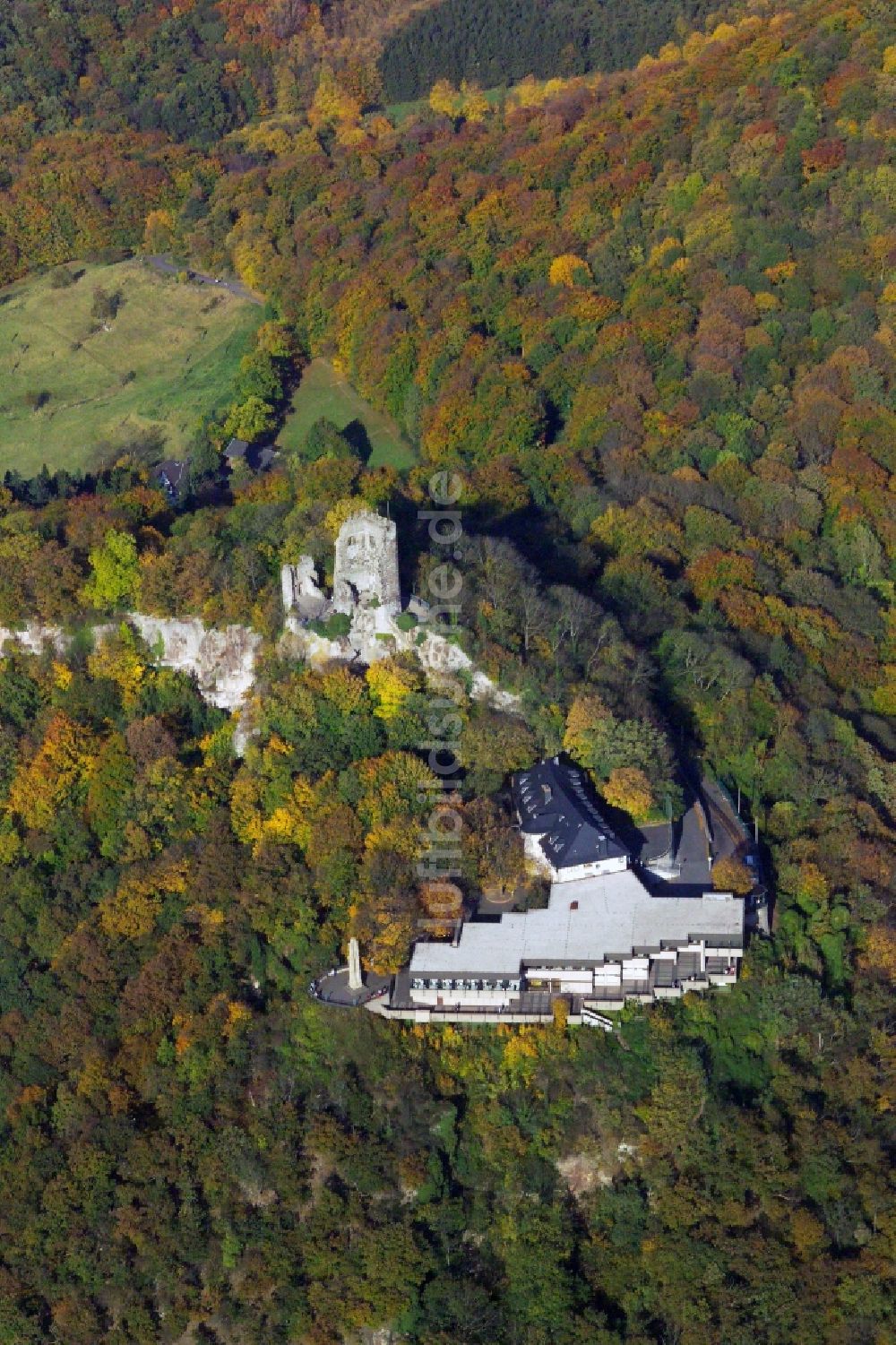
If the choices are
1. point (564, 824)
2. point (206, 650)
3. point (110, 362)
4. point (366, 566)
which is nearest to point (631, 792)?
point (564, 824)

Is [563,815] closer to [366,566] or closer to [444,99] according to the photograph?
[366,566]

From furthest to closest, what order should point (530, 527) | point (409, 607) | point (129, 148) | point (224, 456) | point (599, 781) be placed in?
point (129, 148)
point (224, 456)
point (530, 527)
point (409, 607)
point (599, 781)

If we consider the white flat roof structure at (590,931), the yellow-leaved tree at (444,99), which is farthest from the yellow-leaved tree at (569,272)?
the white flat roof structure at (590,931)

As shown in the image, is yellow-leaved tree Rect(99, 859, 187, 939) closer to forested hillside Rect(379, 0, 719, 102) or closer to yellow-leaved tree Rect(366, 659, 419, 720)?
yellow-leaved tree Rect(366, 659, 419, 720)

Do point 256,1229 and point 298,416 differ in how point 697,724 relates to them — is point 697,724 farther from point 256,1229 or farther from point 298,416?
point 298,416

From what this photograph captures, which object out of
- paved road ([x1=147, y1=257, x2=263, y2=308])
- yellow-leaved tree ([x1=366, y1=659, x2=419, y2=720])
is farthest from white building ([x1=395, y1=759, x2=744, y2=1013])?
paved road ([x1=147, y1=257, x2=263, y2=308])

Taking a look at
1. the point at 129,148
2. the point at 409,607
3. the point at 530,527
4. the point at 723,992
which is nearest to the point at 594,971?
the point at 723,992
